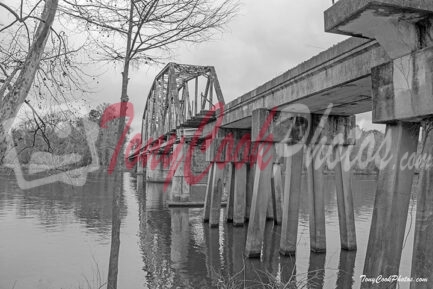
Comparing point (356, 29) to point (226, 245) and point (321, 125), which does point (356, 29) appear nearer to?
point (321, 125)

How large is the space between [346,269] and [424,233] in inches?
276

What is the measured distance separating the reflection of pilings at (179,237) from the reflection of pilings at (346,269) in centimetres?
435

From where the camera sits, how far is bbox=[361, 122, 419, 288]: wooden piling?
5.18m

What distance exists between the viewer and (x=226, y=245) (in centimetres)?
1404

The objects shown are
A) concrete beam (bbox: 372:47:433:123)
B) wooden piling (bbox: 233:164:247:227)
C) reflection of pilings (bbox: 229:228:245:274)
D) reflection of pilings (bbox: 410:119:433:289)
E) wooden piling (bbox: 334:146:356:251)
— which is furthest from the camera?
wooden piling (bbox: 233:164:247:227)

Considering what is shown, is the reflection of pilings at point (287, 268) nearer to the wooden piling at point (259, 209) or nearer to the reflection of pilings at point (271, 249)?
the reflection of pilings at point (271, 249)

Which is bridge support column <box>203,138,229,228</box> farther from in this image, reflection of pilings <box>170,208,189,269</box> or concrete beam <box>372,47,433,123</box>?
concrete beam <box>372,47,433,123</box>

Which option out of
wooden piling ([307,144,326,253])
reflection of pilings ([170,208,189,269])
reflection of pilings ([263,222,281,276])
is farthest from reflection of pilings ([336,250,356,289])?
reflection of pilings ([170,208,189,269])

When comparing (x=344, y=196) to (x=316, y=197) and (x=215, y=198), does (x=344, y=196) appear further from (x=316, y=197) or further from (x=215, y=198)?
(x=215, y=198)

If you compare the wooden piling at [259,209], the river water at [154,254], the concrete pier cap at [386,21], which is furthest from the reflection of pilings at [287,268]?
the concrete pier cap at [386,21]


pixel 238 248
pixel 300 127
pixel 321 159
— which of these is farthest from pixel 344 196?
pixel 238 248

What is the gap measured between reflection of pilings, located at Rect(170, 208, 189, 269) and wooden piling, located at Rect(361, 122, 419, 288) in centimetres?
704

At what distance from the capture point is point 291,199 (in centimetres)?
1152

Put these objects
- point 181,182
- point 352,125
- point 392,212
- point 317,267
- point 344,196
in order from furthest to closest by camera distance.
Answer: point 181,182 < point 352,125 < point 344,196 < point 317,267 < point 392,212
